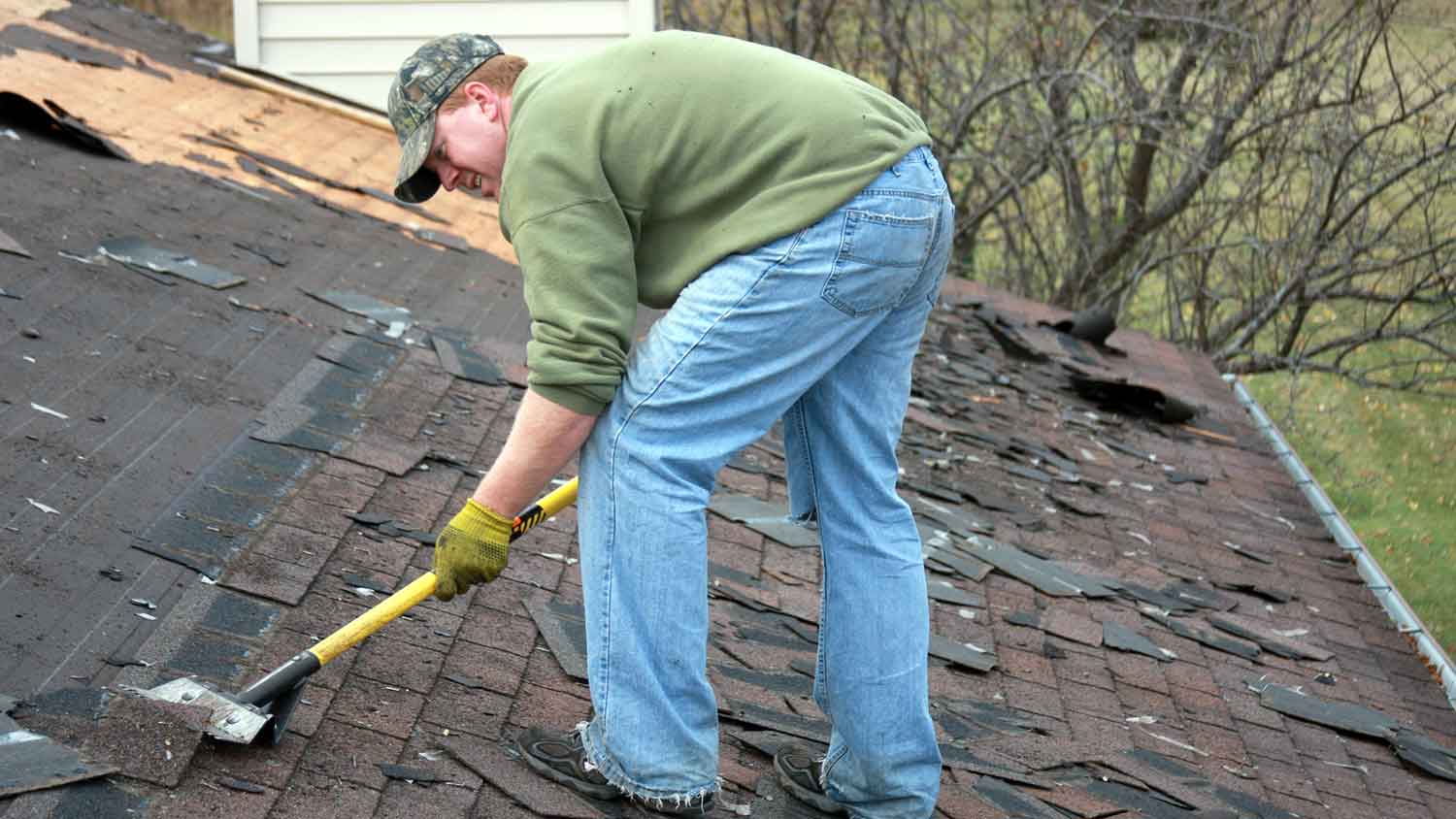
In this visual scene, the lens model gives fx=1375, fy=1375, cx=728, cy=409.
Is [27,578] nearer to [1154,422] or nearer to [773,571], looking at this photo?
[773,571]

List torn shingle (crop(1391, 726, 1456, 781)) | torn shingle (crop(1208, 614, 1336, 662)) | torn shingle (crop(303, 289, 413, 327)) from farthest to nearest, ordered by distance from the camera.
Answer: torn shingle (crop(303, 289, 413, 327))
torn shingle (crop(1208, 614, 1336, 662))
torn shingle (crop(1391, 726, 1456, 781))

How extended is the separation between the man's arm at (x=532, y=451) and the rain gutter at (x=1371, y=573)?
11.4ft

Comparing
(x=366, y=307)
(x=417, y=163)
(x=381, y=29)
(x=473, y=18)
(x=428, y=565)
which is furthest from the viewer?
(x=473, y=18)

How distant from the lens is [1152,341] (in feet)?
27.5

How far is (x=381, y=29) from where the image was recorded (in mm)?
8750

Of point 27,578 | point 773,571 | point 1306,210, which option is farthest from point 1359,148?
point 27,578

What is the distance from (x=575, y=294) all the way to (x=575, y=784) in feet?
3.24

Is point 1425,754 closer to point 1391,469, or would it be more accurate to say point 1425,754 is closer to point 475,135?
point 475,135

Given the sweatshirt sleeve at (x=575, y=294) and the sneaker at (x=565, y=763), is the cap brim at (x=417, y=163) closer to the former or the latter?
the sweatshirt sleeve at (x=575, y=294)

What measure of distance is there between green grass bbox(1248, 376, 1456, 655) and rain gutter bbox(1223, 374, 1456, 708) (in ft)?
19.4

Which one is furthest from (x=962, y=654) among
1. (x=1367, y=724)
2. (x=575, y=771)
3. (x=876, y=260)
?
(x=876, y=260)

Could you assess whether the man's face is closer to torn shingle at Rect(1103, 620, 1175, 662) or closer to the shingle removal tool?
the shingle removal tool

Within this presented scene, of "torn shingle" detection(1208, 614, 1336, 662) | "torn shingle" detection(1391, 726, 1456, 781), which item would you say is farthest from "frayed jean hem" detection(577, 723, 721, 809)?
"torn shingle" detection(1208, 614, 1336, 662)

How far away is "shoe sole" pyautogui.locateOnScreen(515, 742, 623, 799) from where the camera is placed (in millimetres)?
2729
